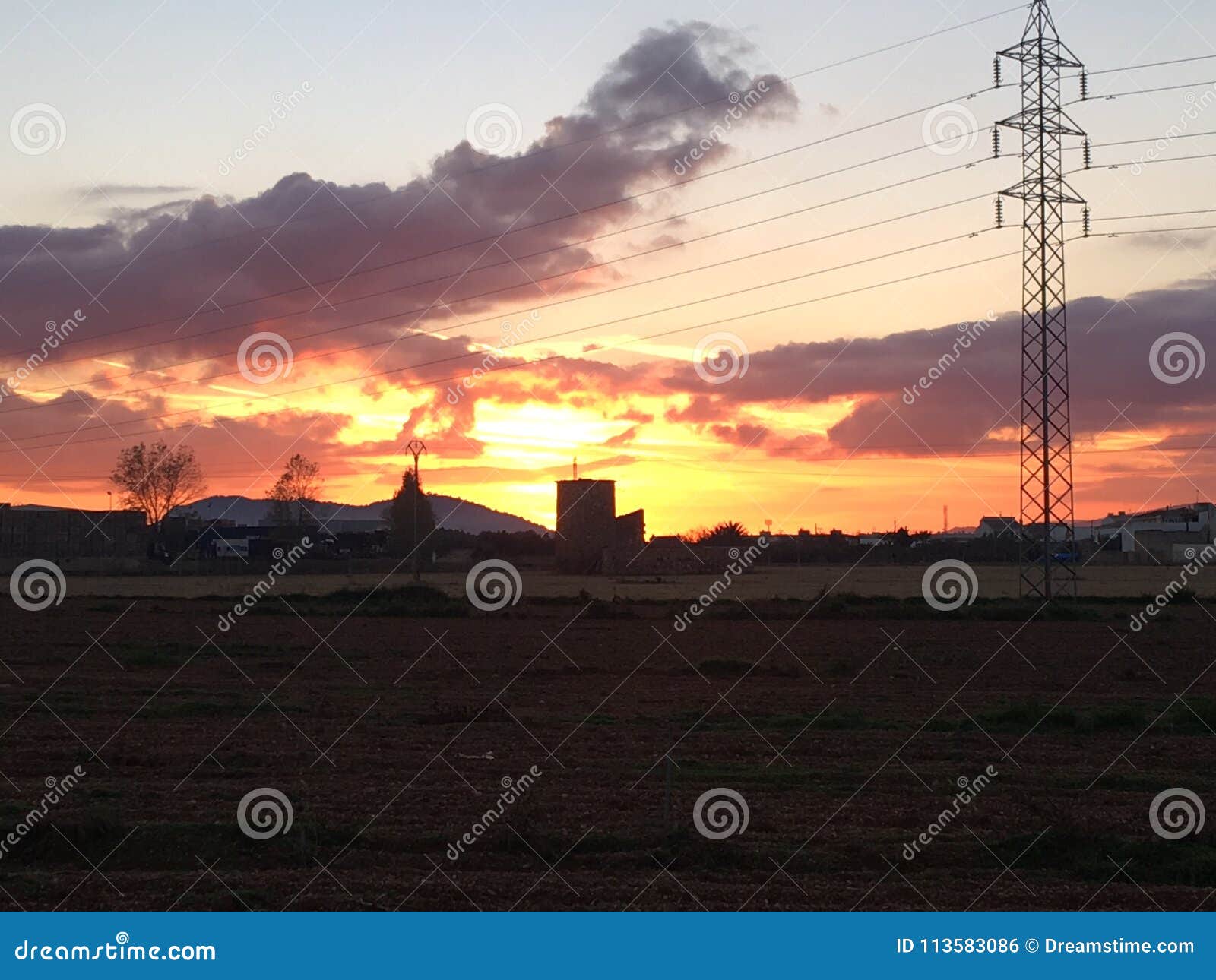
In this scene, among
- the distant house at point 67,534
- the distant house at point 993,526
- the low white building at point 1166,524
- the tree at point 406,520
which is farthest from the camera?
the distant house at point 993,526

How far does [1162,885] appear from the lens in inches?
342

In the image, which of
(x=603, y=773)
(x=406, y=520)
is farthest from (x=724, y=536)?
(x=603, y=773)

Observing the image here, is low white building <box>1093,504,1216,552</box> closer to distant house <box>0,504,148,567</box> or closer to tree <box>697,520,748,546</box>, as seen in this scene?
tree <box>697,520,748,546</box>

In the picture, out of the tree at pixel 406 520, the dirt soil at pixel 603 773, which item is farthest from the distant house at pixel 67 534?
the dirt soil at pixel 603 773

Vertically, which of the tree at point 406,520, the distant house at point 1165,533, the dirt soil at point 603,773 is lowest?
the dirt soil at point 603,773

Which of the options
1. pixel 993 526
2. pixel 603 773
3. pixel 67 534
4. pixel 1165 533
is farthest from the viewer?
pixel 993 526

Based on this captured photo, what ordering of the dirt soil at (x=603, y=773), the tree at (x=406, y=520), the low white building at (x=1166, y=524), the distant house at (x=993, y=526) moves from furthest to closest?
the distant house at (x=993, y=526), the low white building at (x=1166, y=524), the tree at (x=406, y=520), the dirt soil at (x=603, y=773)

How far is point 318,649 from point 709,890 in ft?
66.7

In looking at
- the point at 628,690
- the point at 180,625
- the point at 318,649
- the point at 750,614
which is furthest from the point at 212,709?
the point at 750,614

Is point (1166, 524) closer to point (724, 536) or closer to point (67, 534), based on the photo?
point (724, 536)

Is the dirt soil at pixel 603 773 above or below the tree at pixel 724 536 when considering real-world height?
below

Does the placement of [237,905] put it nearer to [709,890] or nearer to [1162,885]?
→ [709,890]

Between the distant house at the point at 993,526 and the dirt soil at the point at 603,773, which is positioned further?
→ the distant house at the point at 993,526

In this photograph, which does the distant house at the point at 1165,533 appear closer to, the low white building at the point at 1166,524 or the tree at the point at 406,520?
the low white building at the point at 1166,524
